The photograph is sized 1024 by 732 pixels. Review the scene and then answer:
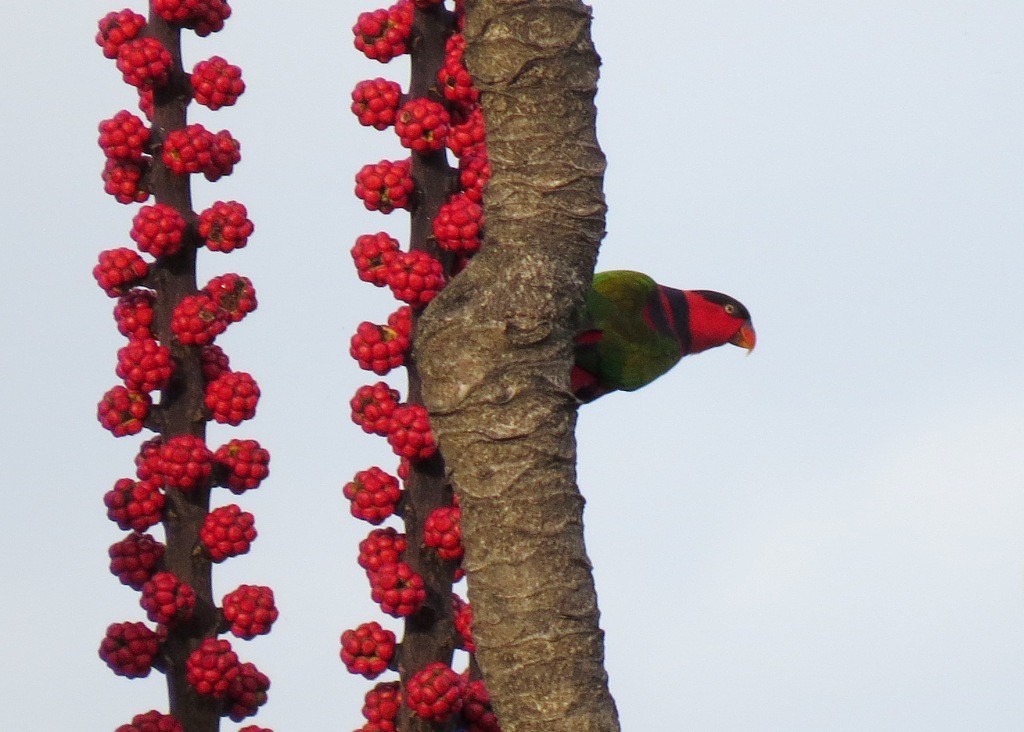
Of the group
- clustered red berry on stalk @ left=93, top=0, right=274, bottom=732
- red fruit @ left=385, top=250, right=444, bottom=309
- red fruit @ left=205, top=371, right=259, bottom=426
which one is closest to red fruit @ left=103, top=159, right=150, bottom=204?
clustered red berry on stalk @ left=93, top=0, right=274, bottom=732

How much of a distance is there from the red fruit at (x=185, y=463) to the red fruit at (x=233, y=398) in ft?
0.28

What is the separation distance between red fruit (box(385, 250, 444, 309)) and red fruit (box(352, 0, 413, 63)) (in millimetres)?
522

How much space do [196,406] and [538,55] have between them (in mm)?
1288

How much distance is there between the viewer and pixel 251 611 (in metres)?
3.35

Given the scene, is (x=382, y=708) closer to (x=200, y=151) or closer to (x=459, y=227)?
(x=459, y=227)

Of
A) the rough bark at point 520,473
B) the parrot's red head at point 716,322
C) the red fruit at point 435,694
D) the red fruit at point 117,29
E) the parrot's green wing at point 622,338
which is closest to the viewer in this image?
the rough bark at point 520,473

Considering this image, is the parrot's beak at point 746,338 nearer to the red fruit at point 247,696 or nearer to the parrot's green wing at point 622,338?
the parrot's green wing at point 622,338

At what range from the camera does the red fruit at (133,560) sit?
343 cm

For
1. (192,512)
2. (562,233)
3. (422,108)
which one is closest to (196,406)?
(192,512)

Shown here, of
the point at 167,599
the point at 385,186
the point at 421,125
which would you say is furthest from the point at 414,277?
the point at 167,599

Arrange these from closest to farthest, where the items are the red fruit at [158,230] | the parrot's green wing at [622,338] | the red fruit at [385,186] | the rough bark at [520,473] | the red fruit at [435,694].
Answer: the rough bark at [520,473]
the red fruit at [435,694]
the red fruit at [385,186]
the red fruit at [158,230]
the parrot's green wing at [622,338]

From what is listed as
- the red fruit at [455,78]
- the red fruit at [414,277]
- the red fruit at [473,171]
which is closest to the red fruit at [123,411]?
the red fruit at [414,277]

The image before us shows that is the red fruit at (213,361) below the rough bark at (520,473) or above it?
above

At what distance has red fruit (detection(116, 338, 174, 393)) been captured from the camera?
339cm
